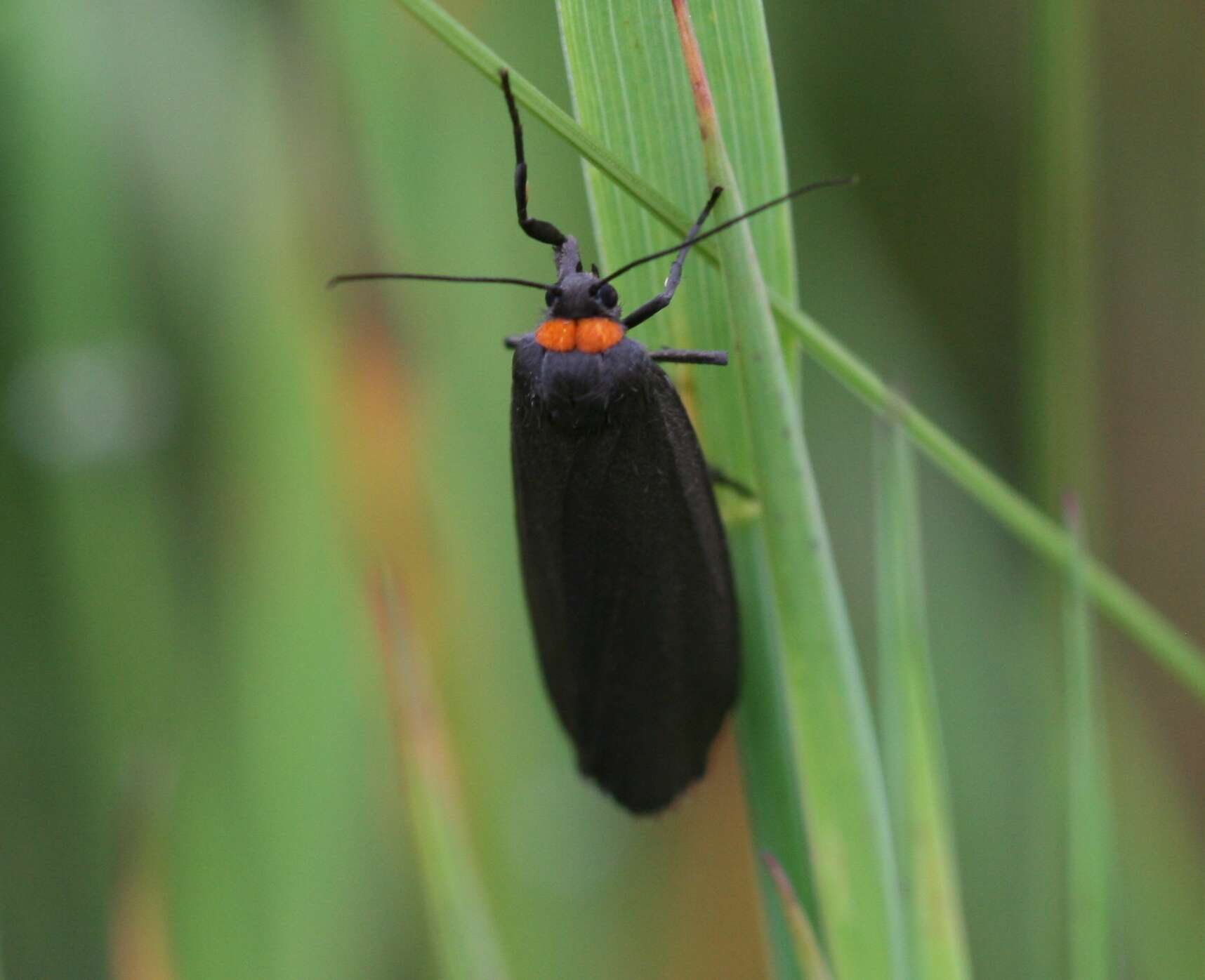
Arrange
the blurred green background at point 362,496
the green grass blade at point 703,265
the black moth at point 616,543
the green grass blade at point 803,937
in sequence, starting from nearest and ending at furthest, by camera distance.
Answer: the green grass blade at point 803,937
the green grass blade at point 703,265
the black moth at point 616,543
the blurred green background at point 362,496

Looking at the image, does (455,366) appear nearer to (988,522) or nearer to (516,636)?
(516,636)

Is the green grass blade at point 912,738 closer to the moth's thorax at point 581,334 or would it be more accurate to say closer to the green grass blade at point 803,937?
the green grass blade at point 803,937

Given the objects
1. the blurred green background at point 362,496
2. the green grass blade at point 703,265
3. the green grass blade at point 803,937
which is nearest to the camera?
the green grass blade at point 803,937

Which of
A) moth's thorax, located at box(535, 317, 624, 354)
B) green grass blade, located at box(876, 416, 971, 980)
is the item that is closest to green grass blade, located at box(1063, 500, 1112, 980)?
green grass blade, located at box(876, 416, 971, 980)

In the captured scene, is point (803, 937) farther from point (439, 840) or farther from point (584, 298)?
point (584, 298)

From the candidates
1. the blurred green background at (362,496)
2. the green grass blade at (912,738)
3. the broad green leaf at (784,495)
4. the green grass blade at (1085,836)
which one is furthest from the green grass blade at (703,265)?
the blurred green background at (362,496)

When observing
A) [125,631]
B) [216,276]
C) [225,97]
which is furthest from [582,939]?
[225,97]
